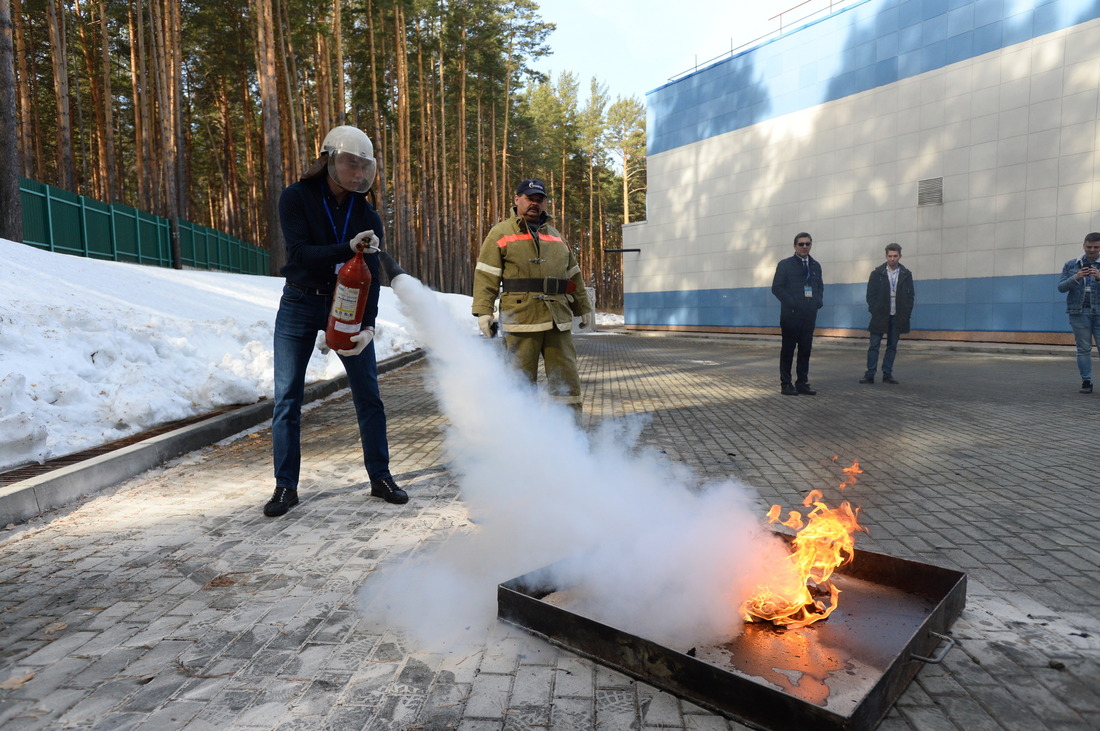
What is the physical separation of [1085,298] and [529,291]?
850 cm

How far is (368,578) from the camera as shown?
3236 millimetres

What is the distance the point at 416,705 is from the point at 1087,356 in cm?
1063

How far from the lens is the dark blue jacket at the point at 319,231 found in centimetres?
409

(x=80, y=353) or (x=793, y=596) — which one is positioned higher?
(x=80, y=353)

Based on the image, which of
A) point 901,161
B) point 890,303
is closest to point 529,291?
point 890,303

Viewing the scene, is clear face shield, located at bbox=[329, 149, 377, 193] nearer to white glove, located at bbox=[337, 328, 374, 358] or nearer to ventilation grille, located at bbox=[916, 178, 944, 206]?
white glove, located at bbox=[337, 328, 374, 358]

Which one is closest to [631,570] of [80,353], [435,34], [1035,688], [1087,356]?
[1035,688]

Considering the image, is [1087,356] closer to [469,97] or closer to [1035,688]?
[1035,688]

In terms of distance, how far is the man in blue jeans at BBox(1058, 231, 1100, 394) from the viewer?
884 cm

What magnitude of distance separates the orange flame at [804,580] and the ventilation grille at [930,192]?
19.9 metres

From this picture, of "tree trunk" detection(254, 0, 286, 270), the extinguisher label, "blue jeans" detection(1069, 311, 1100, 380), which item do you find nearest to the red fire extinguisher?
the extinguisher label

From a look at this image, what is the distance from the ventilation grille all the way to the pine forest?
12.0 meters

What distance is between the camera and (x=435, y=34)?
34.5 meters

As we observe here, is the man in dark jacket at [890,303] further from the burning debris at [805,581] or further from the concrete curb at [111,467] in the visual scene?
the concrete curb at [111,467]
